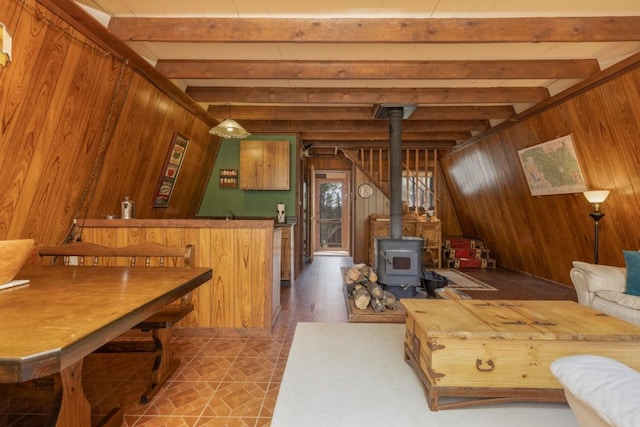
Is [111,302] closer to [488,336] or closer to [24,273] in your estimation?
[24,273]

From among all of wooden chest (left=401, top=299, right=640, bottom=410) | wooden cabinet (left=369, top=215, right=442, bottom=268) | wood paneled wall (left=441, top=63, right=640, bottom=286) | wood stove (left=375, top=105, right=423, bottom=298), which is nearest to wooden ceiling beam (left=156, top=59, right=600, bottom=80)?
wood paneled wall (left=441, top=63, right=640, bottom=286)

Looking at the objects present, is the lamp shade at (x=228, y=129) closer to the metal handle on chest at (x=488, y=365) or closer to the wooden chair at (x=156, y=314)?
the wooden chair at (x=156, y=314)

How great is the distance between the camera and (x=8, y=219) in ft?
6.80

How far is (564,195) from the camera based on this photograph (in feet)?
12.7

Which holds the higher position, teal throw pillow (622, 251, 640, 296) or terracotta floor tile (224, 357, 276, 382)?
teal throw pillow (622, 251, 640, 296)

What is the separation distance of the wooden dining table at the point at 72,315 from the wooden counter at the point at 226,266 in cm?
88

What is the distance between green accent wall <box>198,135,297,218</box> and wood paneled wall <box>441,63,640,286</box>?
138 inches

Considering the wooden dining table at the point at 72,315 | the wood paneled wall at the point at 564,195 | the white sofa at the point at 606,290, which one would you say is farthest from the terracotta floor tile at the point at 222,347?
the wood paneled wall at the point at 564,195

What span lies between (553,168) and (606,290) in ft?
6.22

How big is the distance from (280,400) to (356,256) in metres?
5.34

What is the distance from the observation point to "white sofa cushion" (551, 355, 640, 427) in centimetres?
70

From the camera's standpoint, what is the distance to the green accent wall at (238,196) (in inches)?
203

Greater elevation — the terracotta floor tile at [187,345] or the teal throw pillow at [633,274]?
the teal throw pillow at [633,274]

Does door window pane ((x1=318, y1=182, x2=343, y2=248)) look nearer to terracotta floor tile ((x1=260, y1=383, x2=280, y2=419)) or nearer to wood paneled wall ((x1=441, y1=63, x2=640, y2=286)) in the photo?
wood paneled wall ((x1=441, y1=63, x2=640, y2=286))
